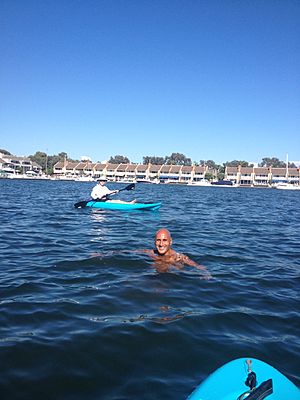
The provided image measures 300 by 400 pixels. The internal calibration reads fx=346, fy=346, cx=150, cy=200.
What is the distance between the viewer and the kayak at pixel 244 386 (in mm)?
2240

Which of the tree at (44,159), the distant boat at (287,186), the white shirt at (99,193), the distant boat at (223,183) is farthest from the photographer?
the tree at (44,159)

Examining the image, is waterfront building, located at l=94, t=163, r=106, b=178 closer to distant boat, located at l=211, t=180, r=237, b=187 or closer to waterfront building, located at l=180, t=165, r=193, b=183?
waterfront building, located at l=180, t=165, r=193, b=183

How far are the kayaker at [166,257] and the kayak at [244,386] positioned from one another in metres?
3.88

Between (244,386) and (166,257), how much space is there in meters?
4.55

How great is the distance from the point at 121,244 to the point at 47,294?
163 inches

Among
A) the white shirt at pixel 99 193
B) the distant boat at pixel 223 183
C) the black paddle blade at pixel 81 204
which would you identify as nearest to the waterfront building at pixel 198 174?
the distant boat at pixel 223 183

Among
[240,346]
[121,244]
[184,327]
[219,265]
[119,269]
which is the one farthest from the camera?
[121,244]

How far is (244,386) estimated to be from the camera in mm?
2338

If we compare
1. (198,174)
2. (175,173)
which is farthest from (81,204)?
(198,174)

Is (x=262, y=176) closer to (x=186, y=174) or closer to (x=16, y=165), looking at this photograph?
(x=186, y=174)


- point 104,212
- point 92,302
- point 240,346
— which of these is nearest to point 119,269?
point 92,302

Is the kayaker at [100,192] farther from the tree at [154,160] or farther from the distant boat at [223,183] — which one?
the tree at [154,160]

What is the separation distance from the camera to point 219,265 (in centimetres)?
728

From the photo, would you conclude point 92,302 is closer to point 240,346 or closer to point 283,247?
point 240,346
